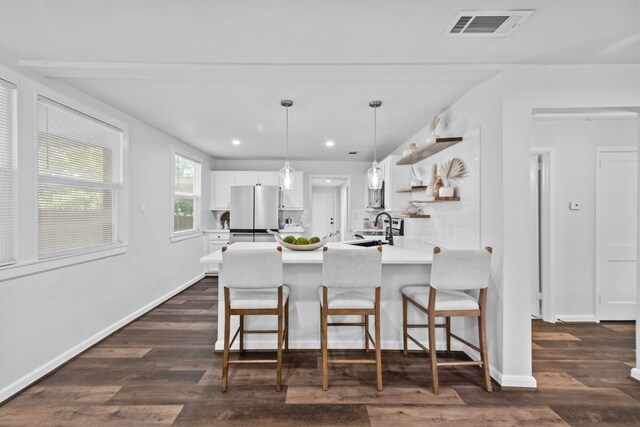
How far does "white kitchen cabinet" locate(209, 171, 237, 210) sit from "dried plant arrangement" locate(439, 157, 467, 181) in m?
3.97

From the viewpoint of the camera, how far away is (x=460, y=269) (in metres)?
2.08

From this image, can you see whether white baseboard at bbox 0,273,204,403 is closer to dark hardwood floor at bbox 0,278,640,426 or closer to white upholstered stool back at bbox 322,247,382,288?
dark hardwood floor at bbox 0,278,640,426

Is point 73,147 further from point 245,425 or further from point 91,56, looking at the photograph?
point 245,425

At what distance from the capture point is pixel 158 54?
80.0 inches

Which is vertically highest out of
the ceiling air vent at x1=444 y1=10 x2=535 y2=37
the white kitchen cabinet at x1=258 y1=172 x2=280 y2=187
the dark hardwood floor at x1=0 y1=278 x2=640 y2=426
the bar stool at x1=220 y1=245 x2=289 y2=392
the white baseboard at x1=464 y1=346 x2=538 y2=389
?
the ceiling air vent at x1=444 y1=10 x2=535 y2=37

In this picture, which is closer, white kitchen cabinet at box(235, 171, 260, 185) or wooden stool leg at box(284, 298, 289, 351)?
Result: wooden stool leg at box(284, 298, 289, 351)

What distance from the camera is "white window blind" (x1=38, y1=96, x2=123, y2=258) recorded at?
7.84 ft

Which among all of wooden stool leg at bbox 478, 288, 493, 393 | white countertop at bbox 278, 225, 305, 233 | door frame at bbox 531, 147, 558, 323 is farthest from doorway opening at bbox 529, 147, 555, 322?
white countertop at bbox 278, 225, 305, 233

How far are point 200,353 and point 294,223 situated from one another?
373 cm

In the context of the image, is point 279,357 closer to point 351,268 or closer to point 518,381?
point 351,268

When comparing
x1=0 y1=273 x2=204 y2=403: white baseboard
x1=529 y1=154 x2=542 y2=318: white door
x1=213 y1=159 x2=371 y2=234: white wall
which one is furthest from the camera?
x1=213 y1=159 x2=371 y2=234: white wall

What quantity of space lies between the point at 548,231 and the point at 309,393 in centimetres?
306

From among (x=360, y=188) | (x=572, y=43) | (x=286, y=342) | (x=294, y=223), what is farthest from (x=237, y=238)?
(x=572, y=43)

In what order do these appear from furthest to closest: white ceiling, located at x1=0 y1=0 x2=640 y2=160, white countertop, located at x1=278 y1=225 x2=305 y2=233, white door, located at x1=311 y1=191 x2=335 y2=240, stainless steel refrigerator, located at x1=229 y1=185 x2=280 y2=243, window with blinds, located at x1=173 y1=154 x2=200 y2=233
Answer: white door, located at x1=311 y1=191 x2=335 y2=240
white countertop, located at x1=278 y1=225 x2=305 y2=233
stainless steel refrigerator, located at x1=229 y1=185 x2=280 y2=243
window with blinds, located at x1=173 y1=154 x2=200 y2=233
white ceiling, located at x1=0 y1=0 x2=640 y2=160
